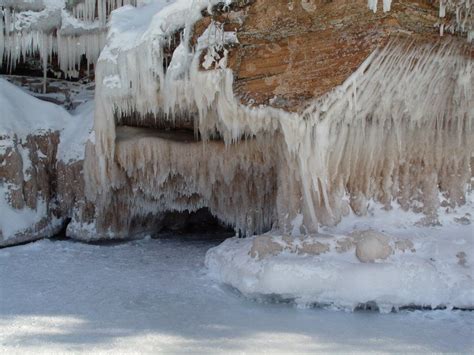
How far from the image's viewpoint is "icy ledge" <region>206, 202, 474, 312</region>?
4047mm

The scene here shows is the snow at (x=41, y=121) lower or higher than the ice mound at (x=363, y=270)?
higher

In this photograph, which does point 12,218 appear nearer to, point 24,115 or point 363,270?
point 24,115

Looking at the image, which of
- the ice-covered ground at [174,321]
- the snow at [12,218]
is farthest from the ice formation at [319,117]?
the snow at [12,218]

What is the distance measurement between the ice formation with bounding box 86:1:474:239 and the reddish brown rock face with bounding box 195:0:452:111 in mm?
105

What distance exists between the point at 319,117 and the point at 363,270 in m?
1.74

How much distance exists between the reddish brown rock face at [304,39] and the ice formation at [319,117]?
0.35 ft

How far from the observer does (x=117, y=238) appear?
7848 mm

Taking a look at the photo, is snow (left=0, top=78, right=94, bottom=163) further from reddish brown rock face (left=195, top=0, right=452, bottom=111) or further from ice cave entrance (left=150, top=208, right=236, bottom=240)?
reddish brown rock face (left=195, top=0, right=452, bottom=111)

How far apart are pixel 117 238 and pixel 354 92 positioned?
16.4ft

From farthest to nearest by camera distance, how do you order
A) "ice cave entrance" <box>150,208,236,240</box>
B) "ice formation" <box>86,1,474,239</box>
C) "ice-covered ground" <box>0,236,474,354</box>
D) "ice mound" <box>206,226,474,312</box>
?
"ice cave entrance" <box>150,208,236,240</box> → "ice formation" <box>86,1,474,239</box> → "ice mound" <box>206,226,474,312</box> → "ice-covered ground" <box>0,236,474,354</box>

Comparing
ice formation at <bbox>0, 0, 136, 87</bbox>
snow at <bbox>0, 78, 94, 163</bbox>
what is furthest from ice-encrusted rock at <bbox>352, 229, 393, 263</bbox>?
ice formation at <bbox>0, 0, 136, 87</bbox>

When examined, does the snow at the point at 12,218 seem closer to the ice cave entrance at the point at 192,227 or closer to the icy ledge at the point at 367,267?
the ice cave entrance at the point at 192,227

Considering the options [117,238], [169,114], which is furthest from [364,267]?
[117,238]

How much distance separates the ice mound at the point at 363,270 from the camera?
4043 mm
